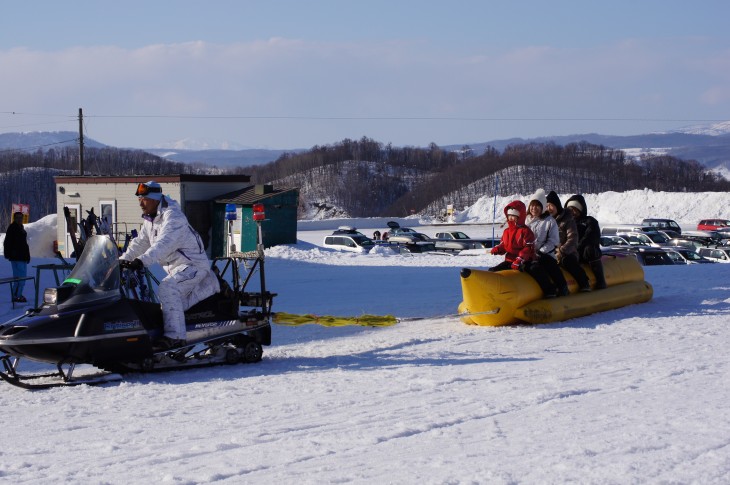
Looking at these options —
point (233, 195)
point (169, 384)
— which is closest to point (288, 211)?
point (233, 195)

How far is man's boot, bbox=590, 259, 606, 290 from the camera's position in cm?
1438

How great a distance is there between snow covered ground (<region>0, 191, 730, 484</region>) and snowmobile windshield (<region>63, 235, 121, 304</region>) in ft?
2.89

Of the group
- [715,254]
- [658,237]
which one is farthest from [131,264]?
[658,237]

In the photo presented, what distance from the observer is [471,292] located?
497 inches

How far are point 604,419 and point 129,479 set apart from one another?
3527mm

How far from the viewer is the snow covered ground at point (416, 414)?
18.9 feet

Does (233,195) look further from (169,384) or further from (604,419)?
(604,419)

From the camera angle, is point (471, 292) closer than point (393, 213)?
Yes

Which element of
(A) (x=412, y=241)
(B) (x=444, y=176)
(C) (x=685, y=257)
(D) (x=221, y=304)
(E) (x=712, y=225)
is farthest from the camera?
(B) (x=444, y=176)

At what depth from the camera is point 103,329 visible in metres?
8.73

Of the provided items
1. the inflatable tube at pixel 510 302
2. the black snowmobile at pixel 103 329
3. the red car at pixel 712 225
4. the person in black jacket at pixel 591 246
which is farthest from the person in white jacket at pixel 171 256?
the red car at pixel 712 225

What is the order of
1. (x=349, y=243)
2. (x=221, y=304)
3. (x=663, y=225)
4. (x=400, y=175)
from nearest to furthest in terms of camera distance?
1. (x=221, y=304)
2. (x=349, y=243)
3. (x=663, y=225)
4. (x=400, y=175)

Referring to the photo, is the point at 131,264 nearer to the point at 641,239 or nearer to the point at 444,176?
the point at 641,239

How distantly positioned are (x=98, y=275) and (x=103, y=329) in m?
0.55
